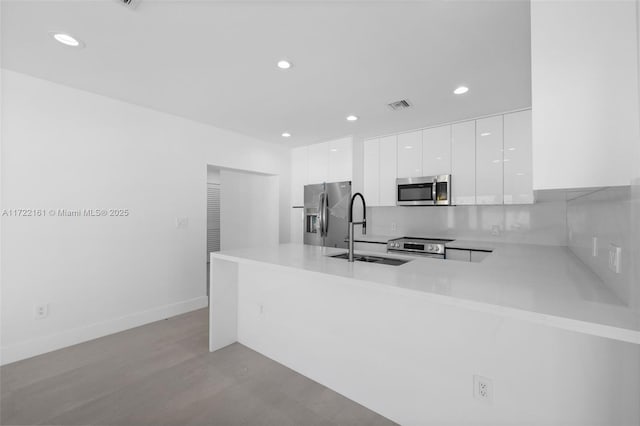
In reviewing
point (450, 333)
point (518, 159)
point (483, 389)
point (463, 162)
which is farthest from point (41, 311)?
point (518, 159)

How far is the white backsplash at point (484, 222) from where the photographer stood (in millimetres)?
3211

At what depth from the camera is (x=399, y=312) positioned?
164 cm

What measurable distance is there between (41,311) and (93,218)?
923 mm

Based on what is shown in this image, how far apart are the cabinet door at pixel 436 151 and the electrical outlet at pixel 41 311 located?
4391mm

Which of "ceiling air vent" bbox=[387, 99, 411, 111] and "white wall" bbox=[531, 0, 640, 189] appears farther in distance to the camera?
"ceiling air vent" bbox=[387, 99, 411, 111]

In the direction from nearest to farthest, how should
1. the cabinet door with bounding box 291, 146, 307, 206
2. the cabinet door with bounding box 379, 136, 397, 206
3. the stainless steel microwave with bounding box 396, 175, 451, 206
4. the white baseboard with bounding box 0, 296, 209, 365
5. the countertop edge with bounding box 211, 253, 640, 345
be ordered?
the countertop edge with bounding box 211, 253, 640, 345 < the white baseboard with bounding box 0, 296, 209, 365 < the stainless steel microwave with bounding box 396, 175, 451, 206 < the cabinet door with bounding box 379, 136, 397, 206 < the cabinet door with bounding box 291, 146, 307, 206

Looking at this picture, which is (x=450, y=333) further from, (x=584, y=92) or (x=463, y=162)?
(x=463, y=162)

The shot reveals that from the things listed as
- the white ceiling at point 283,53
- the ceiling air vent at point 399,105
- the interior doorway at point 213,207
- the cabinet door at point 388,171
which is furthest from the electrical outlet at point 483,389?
the interior doorway at point 213,207

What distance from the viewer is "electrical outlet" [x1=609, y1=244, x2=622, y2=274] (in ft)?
3.63

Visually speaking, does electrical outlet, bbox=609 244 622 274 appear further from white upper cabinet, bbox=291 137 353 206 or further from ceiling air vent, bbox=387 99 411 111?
white upper cabinet, bbox=291 137 353 206

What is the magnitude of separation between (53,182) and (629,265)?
3.97 meters

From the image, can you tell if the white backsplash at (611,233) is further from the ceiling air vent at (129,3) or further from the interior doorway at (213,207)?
the interior doorway at (213,207)

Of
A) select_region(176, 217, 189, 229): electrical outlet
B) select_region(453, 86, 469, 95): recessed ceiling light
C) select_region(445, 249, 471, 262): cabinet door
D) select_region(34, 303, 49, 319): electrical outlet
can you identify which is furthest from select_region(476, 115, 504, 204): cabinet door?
select_region(34, 303, 49, 319): electrical outlet

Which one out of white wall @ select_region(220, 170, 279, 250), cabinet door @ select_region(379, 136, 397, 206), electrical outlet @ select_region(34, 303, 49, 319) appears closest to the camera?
electrical outlet @ select_region(34, 303, 49, 319)
